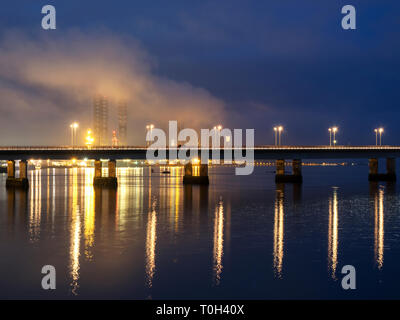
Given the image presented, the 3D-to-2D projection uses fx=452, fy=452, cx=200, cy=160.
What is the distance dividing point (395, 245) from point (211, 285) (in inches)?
736

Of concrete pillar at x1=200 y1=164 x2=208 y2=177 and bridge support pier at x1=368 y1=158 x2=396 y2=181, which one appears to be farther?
bridge support pier at x1=368 y1=158 x2=396 y2=181

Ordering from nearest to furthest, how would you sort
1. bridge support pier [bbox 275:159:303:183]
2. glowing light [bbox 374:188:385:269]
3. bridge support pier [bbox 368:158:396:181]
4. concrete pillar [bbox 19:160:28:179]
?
glowing light [bbox 374:188:385:269] → concrete pillar [bbox 19:160:28:179] → bridge support pier [bbox 275:159:303:183] → bridge support pier [bbox 368:158:396:181]

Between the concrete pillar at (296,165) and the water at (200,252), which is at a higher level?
the concrete pillar at (296,165)

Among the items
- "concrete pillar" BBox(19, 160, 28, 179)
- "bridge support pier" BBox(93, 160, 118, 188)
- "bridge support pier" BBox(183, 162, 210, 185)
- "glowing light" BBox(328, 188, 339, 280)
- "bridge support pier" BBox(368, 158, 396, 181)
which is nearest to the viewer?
"glowing light" BBox(328, 188, 339, 280)

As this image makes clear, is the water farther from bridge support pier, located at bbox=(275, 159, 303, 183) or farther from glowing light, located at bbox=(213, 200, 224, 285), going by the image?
bridge support pier, located at bbox=(275, 159, 303, 183)

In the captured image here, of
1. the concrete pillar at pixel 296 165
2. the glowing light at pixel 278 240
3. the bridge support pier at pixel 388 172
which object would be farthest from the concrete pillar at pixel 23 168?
the bridge support pier at pixel 388 172

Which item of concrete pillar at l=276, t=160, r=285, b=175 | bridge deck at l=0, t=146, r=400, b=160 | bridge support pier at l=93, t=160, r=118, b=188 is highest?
bridge deck at l=0, t=146, r=400, b=160

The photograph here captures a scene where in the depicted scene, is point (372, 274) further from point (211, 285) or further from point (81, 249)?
point (81, 249)

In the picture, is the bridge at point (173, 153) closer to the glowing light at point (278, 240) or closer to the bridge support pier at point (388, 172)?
the bridge support pier at point (388, 172)

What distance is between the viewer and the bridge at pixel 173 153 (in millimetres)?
105375

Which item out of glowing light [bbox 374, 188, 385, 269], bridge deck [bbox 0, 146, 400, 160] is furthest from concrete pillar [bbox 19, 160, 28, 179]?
glowing light [bbox 374, 188, 385, 269]

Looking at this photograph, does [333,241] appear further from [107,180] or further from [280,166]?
[280,166]

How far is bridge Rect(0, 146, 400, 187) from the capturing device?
105 metres

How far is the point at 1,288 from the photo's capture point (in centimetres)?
2491
